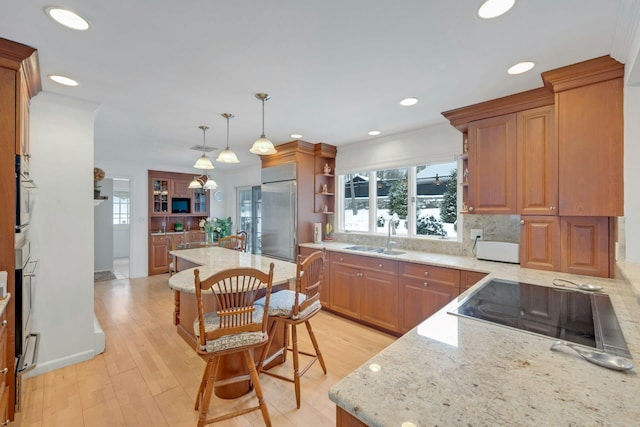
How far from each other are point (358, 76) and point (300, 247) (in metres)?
2.53

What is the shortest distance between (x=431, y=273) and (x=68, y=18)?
313 cm

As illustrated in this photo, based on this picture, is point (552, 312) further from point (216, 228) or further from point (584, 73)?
point (216, 228)

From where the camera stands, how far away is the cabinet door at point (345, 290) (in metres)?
3.44

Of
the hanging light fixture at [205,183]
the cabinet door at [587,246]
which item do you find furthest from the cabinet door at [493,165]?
the hanging light fixture at [205,183]

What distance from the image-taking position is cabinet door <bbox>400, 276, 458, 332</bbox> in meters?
2.70

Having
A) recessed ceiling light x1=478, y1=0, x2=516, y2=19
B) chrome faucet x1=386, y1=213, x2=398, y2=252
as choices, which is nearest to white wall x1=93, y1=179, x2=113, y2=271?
chrome faucet x1=386, y1=213, x2=398, y2=252

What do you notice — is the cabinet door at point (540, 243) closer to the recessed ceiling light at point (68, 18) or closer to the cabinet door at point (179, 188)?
the recessed ceiling light at point (68, 18)

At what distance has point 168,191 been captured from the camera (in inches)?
246

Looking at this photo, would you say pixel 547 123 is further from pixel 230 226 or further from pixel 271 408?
pixel 230 226

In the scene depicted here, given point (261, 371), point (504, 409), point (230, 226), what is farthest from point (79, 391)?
point (230, 226)

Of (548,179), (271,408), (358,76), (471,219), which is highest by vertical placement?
(358,76)

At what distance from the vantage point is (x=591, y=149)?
1.96 metres

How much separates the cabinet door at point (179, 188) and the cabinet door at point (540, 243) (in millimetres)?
6288

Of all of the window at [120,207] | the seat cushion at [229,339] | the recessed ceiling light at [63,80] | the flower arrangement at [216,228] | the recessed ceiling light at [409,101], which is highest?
the recessed ceiling light at [409,101]
